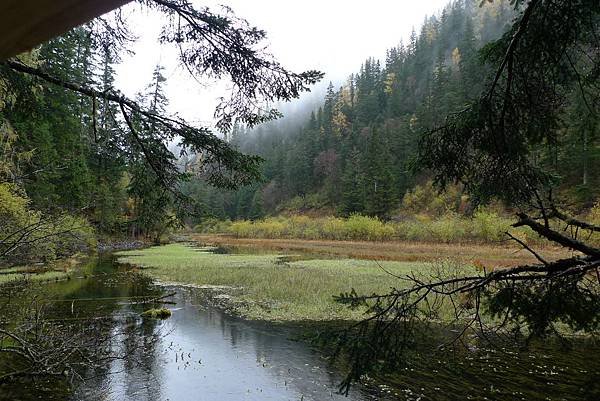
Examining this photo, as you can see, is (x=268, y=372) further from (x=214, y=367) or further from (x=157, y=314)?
(x=157, y=314)

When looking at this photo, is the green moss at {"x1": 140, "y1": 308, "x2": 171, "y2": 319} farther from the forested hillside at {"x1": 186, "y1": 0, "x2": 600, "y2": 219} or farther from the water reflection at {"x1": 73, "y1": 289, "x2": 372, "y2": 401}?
the forested hillside at {"x1": 186, "y1": 0, "x2": 600, "y2": 219}

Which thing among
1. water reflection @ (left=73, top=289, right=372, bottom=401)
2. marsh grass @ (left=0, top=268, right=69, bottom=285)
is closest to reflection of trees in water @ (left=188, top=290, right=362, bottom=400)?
water reflection @ (left=73, top=289, right=372, bottom=401)

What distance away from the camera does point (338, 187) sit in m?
75.2

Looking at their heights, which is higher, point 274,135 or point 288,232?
point 274,135

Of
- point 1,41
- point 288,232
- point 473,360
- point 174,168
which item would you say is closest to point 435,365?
point 473,360

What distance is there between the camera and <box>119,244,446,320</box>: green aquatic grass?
13.4 m

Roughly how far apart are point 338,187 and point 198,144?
71.0 metres

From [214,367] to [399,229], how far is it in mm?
37624

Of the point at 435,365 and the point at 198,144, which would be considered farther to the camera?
the point at 435,365

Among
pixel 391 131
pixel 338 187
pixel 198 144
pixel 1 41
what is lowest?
pixel 1 41

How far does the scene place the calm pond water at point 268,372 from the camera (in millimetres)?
7250

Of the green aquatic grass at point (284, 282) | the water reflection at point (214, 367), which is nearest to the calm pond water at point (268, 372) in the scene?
the water reflection at point (214, 367)

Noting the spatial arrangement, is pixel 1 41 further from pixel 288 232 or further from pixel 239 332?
pixel 288 232

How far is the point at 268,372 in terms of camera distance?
8531mm
